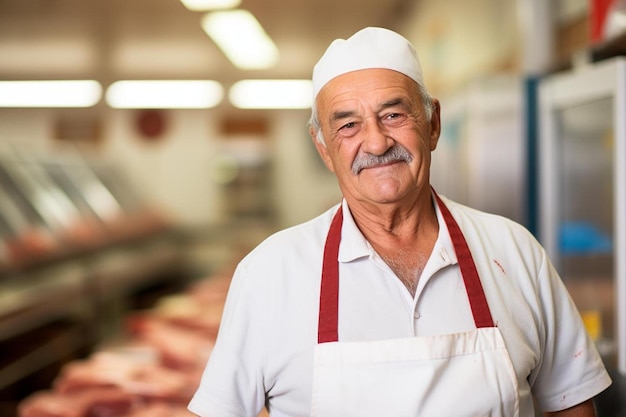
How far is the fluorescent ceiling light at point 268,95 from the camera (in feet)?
19.2

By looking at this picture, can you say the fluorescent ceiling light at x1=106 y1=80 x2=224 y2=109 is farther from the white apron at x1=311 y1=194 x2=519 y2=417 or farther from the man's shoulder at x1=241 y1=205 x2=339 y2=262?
the white apron at x1=311 y1=194 x2=519 y2=417

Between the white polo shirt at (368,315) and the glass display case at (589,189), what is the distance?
23.8 inches

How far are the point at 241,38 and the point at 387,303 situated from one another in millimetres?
2942

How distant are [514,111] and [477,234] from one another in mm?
1523

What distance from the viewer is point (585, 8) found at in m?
2.78

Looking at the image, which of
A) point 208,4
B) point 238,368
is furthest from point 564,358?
point 208,4

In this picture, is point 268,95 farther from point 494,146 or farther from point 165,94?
point 494,146

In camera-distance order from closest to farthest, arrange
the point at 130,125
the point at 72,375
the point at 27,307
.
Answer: the point at 72,375 → the point at 27,307 → the point at 130,125

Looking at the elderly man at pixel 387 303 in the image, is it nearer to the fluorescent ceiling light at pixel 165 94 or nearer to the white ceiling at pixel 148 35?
the white ceiling at pixel 148 35

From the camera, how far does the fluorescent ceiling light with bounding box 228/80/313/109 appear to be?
585 centimetres

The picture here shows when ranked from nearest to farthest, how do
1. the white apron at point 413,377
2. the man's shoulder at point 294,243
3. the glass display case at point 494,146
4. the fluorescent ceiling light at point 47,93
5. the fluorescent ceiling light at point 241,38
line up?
the white apron at point 413,377, the man's shoulder at point 294,243, the glass display case at point 494,146, the fluorescent ceiling light at point 241,38, the fluorescent ceiling light at point 47,93

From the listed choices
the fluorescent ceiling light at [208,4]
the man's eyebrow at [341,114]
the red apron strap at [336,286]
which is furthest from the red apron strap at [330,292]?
the fluorescent ceiling light at [208,4]

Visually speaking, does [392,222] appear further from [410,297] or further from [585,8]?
[585,8]

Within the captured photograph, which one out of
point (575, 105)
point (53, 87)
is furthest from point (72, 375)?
point (53, 87)
